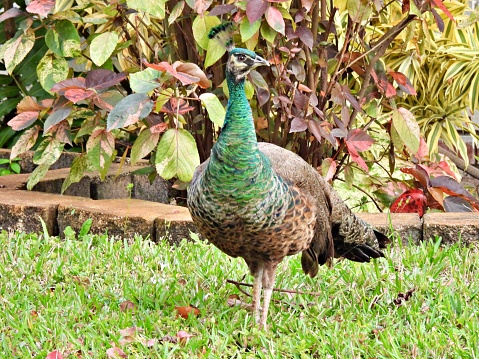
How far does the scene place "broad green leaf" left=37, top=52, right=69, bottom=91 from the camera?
4652mm

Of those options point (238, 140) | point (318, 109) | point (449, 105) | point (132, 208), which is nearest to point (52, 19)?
point (132, 208)

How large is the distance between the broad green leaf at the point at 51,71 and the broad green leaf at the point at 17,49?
0.51 ft

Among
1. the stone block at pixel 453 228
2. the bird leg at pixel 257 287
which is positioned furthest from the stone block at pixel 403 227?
the bird leg at pixel 257 287

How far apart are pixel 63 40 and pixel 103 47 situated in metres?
0.39

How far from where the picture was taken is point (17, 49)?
4.57 meters

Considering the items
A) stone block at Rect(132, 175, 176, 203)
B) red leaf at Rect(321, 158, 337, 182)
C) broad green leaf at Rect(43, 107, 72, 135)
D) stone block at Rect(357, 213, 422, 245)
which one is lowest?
stone block at Rect(132, 175, 176, 203)

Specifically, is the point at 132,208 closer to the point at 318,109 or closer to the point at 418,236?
the point at 318,109

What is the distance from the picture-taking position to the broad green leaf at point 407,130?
4797 mm

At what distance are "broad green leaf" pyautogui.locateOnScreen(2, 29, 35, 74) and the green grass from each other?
3.23 ft

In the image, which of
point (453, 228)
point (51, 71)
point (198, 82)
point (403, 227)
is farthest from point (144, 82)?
point (453, 228)

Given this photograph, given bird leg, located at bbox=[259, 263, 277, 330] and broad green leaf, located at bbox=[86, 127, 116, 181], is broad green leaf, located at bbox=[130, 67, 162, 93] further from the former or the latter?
bird leg, located at bbox=[259, 263, 277, 330]

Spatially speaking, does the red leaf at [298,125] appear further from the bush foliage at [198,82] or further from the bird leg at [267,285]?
the bird leg at [267,285]

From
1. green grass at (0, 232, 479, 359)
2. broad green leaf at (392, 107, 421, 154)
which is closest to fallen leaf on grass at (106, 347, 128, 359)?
green grass at (0, 232, 479, 359)

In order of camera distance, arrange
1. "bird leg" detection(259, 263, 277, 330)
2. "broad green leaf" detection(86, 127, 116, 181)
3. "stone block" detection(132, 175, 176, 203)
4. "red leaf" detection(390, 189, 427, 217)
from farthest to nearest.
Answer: "stone block" detection(132, 175, 176, 203)
"red leaf" detection(390, 189, 427, 217)
"broad green leaf" detection(86, 127, 116, 181)
"bird leg" detection(259, 263, 277, 330)
